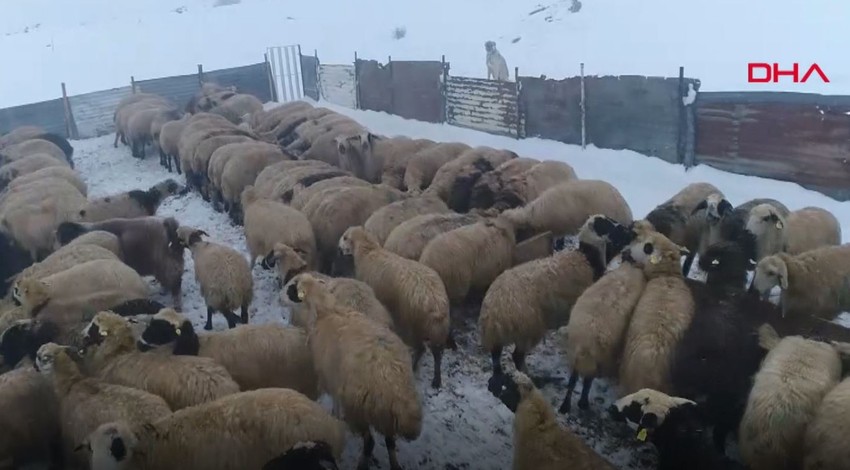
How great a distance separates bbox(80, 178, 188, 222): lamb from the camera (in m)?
9.68

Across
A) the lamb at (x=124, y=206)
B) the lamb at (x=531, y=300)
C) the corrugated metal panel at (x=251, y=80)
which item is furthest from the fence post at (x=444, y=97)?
the lamb at (x=531, y=300)

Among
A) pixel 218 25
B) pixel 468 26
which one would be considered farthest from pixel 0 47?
pixel 468 26

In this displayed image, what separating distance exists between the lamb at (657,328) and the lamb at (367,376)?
5.48ft

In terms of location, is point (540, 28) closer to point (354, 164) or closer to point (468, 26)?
point (468, 26)

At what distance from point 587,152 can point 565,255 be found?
733cm

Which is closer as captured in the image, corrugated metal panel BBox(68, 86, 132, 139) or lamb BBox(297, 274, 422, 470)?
lamb BBox(297, 274, 422, 470)

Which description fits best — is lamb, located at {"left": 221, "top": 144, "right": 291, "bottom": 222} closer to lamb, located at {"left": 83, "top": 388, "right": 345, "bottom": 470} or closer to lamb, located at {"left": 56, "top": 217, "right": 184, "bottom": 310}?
lamb, located at {"left": 56, "top": 217, "right": 184, "bottom": 310}

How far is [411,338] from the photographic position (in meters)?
6.30

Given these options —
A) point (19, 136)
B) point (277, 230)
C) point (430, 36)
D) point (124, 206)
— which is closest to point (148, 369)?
point (277, 230)

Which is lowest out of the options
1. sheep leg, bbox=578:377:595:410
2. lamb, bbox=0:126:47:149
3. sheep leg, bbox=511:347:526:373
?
sheep leg, bbox=578:377:595:410

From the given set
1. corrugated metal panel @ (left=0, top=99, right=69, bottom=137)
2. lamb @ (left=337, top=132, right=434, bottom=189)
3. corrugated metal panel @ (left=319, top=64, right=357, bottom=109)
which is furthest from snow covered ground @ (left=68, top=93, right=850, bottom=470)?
corrugated metal panel @ (left=319, top=64, right=357, bottom=109)

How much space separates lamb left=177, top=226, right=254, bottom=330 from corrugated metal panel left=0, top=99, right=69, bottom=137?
16.0m

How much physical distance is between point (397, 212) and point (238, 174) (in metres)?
3.90

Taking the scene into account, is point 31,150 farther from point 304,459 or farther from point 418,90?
point 304,459
